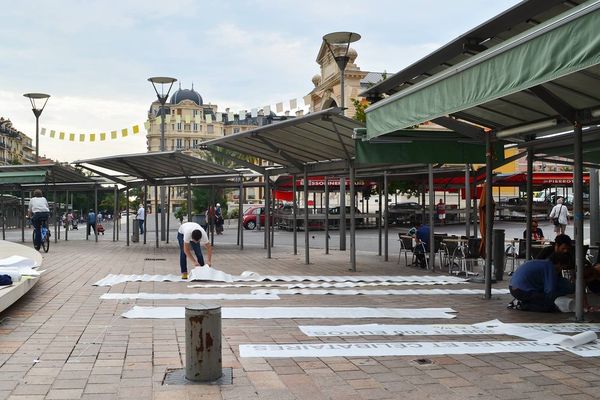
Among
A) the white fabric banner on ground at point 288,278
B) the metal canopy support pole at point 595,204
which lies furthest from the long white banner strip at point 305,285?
the metal canopy support pole at point 595,204

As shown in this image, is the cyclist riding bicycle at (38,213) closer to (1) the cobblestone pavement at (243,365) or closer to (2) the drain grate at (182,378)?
(1) the cobblestone pavement at (243,365)

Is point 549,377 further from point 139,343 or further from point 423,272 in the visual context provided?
point 423,272

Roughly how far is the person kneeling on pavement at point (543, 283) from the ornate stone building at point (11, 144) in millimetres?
102208

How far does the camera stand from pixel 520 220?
135 ft

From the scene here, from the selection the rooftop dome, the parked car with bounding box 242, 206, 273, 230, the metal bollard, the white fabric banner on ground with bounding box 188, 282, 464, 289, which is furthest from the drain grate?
the rooftop dome

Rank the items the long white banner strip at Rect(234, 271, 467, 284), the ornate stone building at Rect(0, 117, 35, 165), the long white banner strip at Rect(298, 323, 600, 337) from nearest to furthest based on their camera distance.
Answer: the long white banner strip at Rect(298, 323, 600, 337)
the long white banner strip at Rect(234, 271, 467, 284)
the ornate stone building at Rect(0, 117, 35, 165)

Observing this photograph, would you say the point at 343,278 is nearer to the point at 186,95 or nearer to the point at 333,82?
the point at 333,82

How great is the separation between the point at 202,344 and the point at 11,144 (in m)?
136

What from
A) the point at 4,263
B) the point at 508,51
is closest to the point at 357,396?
the point at 508,51

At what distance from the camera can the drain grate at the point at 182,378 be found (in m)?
4.83

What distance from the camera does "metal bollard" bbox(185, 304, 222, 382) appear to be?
4855 millimetres

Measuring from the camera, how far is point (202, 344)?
15.9ft

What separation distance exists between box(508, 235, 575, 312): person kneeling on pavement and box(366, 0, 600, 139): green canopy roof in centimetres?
191

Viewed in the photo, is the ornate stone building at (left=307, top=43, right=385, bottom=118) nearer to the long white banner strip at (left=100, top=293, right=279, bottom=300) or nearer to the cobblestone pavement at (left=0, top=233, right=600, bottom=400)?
the long white banner strip at (left=100, top=293, right=279, bottom=300)
